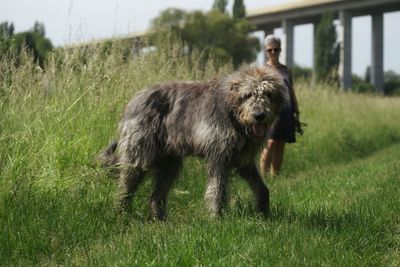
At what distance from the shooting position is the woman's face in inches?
316

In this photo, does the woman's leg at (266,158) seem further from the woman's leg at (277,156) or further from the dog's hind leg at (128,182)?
the dog's hind leg at (128,182)

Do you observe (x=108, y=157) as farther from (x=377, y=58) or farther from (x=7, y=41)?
(x=377, y=58)

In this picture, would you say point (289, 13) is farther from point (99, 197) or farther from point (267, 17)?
point (99, 197)

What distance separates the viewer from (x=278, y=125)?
27.9 feet

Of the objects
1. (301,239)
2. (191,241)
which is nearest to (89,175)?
(191,241)

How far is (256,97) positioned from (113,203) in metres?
1.67

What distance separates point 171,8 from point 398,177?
42.3 metres

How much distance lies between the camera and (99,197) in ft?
17.6

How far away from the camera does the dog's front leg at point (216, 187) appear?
5.10 meters

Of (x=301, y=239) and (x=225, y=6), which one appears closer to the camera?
(x=301, y=239)

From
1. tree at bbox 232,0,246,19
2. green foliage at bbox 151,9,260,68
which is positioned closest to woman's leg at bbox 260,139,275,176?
green foliage at bbox 151,9,260,68

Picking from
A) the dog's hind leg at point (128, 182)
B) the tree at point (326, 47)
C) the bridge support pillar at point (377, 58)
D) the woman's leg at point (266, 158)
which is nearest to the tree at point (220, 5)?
the tree at point (326, 47)

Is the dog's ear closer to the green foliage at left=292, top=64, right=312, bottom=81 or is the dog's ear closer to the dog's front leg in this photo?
the dog's front leg

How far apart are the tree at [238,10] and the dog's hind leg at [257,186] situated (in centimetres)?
4800
